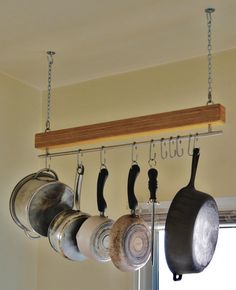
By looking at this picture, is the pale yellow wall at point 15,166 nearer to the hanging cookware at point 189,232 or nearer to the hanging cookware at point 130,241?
the hanging cookware at point 130,241

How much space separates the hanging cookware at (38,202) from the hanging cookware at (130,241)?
0.35 m

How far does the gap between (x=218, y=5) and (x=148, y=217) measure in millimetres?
869

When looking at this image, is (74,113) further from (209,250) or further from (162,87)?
(209,250)

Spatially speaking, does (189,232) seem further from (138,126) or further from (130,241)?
(138,126)

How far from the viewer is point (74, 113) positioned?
8.15 feet

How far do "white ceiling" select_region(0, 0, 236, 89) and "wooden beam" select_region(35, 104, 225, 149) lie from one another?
33 centimetres

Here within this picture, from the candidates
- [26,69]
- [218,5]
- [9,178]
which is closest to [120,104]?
[26,69]

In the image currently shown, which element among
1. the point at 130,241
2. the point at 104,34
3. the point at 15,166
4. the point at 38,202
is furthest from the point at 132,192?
the point at 15,166

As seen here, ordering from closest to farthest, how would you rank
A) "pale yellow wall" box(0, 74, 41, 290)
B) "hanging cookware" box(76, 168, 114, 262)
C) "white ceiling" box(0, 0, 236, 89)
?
"white ceiling" box(0, 0, 236, 89), "hanging cookware" box(76, 168, 114, 262), "pale yellow wall" box(0, 74, 41, 290)

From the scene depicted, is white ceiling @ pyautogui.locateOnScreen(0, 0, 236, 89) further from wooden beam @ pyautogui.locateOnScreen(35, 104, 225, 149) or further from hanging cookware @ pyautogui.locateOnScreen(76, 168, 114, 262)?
hanging cookware @ pyautogui.locateOnScreen(76, 168, 114, 262)

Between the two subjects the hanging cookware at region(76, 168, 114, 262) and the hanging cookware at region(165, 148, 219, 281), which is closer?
the hanging cookware at region(165, 148, 219, 281)

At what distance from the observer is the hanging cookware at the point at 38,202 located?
2043mm

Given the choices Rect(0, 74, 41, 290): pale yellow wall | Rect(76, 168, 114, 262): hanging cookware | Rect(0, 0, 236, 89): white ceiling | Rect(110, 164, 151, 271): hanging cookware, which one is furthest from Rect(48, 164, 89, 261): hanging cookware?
Rect(0, 0, 236, 89): white ceiling

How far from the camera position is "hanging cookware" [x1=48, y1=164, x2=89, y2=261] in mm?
1952
